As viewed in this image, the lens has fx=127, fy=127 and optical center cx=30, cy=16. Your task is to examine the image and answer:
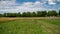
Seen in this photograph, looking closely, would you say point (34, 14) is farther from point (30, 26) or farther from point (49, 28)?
point (49, 28)

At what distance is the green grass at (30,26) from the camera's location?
1982mm

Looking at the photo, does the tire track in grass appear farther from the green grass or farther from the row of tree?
the row of tree

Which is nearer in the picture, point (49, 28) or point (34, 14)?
point (49, 28)

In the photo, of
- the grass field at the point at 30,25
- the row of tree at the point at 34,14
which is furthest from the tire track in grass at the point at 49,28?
the row of tree at the point at 34,14

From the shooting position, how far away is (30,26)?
202 centimetres

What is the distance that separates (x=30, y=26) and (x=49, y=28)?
30 cm

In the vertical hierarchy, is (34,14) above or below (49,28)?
above

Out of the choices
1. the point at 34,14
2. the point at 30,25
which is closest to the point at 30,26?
the point at 30,25

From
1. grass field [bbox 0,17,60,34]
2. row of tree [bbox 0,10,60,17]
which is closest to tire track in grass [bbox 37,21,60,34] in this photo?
grass field [bbox 0,17,60,34]

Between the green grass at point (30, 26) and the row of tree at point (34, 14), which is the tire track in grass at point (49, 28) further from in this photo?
the row of tree at point (34, 14)

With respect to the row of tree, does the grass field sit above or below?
below

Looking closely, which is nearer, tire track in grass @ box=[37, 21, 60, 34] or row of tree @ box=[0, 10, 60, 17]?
tire track in grass @ box=[37, 21, 60, 34]

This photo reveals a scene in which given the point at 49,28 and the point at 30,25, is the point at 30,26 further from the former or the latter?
the point at 49,28

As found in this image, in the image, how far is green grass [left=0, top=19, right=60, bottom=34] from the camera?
1.98 metres
